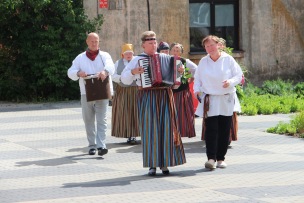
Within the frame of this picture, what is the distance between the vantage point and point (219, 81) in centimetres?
1189

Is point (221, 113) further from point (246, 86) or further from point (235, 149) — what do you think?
point (246, 86)

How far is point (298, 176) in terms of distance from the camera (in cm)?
1106

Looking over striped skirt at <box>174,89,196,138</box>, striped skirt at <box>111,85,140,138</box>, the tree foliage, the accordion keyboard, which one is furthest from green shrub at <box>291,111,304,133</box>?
the tree foliage

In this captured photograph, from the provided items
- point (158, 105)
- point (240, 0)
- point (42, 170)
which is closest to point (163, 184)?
point (158, 105)

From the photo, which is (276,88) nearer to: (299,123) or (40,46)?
(40,46)

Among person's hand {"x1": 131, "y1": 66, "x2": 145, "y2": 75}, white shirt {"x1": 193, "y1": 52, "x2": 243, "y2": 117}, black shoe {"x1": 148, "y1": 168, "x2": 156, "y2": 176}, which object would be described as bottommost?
black shoe {"x1": 148, "y1": 168, "x2": 156, "y2": 176}

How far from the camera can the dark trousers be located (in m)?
12.0

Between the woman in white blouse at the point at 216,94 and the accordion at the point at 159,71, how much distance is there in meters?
0.58

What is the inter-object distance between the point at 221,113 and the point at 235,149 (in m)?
2.08

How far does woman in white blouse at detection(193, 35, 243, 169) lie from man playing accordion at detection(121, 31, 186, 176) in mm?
558

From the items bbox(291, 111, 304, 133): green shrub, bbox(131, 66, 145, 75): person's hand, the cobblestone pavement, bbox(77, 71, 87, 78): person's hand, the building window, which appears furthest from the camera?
the building window

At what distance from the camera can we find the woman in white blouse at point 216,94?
11898mm

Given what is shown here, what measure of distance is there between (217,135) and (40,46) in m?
11.4

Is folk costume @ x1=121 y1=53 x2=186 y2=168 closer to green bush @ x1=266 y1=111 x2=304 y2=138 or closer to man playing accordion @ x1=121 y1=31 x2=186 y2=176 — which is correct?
man playing accordion @ x1=121 y1=31 x2=186 y2=176
